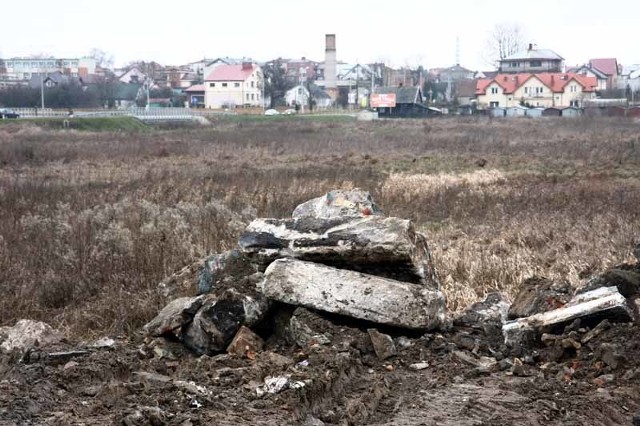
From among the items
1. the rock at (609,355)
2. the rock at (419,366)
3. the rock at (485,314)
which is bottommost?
the rock at (419,366)

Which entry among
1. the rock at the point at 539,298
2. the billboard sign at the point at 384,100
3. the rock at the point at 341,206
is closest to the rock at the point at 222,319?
the rock at the point at 341,206

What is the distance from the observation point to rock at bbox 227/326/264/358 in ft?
19.3

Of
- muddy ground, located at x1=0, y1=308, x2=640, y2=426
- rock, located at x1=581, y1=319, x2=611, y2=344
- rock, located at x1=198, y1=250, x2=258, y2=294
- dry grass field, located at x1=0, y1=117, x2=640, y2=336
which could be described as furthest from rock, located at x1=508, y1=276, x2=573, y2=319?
rock, located at x1=198, y1=250, x2=258, y2=294

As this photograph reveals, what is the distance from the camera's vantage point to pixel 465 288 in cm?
852

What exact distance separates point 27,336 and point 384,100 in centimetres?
7485

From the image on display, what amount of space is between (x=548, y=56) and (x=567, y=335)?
10353 centimetres

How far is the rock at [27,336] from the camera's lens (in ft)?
20.3

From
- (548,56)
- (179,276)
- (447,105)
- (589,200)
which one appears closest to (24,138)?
(589,200)

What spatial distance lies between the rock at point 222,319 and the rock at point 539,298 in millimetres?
1986

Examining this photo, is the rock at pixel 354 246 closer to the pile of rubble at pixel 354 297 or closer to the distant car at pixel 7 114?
the pile of rubble at pixel 354 297

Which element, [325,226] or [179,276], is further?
[179,276]

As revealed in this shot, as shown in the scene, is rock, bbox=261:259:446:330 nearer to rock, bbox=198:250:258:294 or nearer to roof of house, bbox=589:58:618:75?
rock, bbox=198:250:258:294

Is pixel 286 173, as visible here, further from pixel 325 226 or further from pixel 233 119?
pixel 233 119

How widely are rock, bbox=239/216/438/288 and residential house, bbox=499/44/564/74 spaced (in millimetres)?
100068
